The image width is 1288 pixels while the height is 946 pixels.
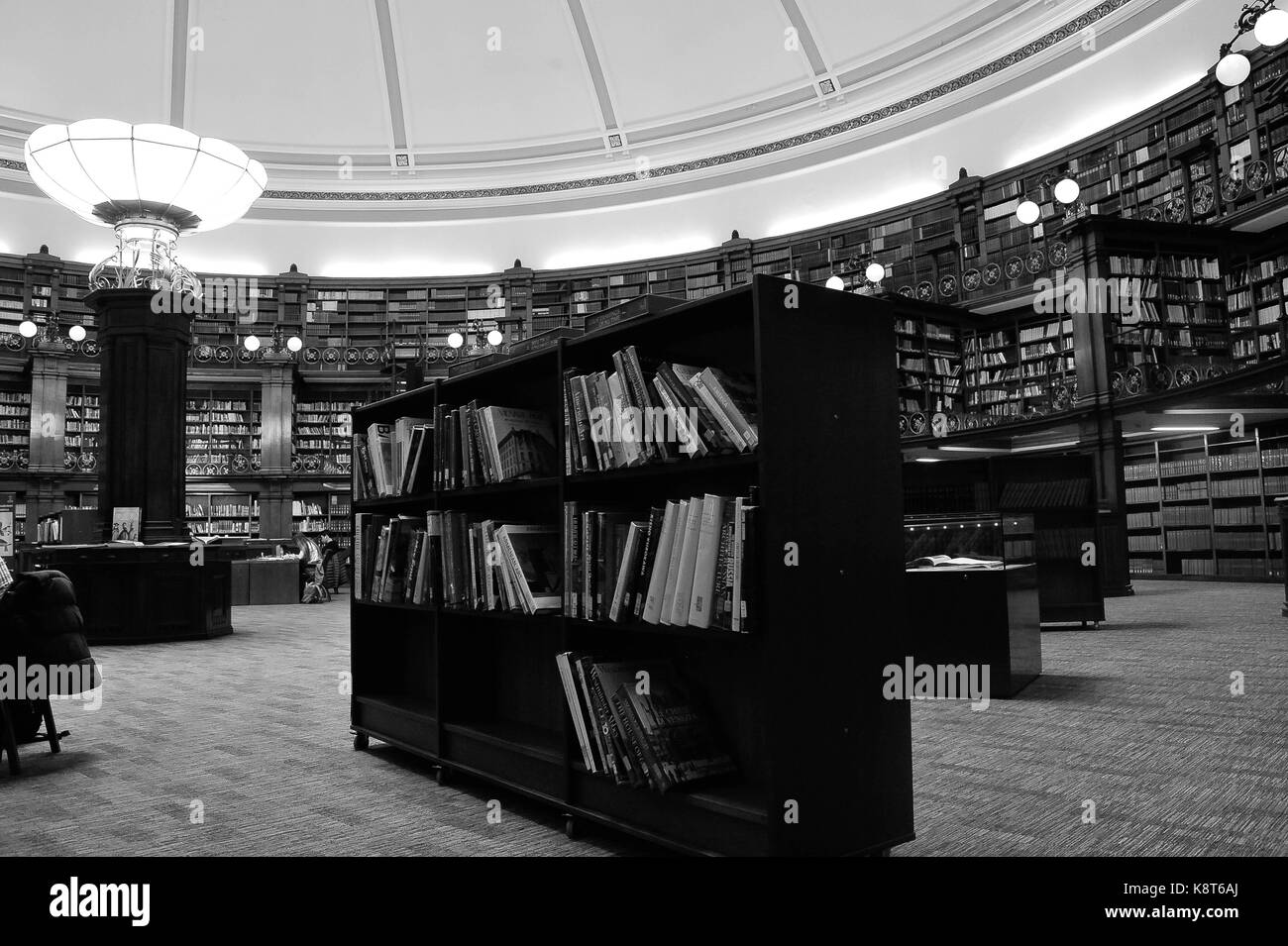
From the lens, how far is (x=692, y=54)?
15438mm

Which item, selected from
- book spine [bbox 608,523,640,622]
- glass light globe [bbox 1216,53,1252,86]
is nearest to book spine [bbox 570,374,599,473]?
book spine [bbox 608,523,640,622]

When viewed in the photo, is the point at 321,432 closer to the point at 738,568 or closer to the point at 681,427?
the point at 681,427

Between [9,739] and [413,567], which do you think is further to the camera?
[413,567]

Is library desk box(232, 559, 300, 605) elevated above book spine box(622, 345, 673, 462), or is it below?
below

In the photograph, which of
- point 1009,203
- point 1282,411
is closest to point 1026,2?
point 1009,203

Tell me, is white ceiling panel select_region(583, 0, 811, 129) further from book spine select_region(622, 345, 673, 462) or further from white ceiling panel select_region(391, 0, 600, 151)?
book spine select_region(622, 345, 673, 462)

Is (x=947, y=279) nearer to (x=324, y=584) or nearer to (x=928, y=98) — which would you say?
(x=928, y=98)

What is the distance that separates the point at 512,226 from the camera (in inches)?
664

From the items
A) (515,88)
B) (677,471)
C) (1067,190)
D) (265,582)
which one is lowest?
(265,582)

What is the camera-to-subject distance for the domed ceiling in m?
13.9

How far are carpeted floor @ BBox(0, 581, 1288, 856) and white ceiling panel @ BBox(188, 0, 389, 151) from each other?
542 inches

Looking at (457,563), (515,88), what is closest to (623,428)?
(457,563)

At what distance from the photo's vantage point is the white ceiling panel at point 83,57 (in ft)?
46.5

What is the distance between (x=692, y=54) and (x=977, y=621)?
45.1 ft
